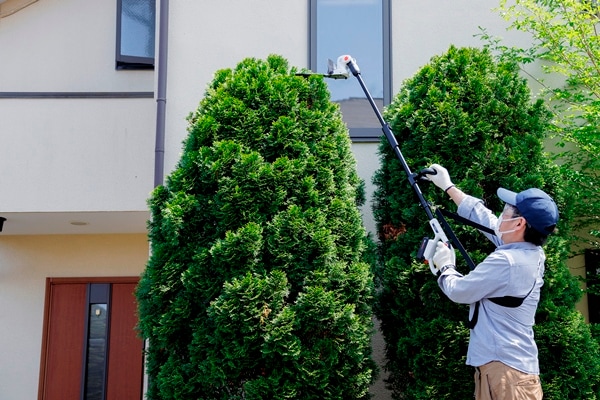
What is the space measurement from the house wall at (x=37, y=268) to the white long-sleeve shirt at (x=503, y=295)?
5331 mm

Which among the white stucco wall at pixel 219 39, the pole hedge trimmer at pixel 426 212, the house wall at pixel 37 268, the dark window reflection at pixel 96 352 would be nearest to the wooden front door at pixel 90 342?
the dark window reflection at pixel 96 352

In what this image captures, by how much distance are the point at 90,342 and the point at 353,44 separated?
187 inches

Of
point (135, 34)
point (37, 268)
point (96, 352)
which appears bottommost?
point (96, 352)

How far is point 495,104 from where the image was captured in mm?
4738

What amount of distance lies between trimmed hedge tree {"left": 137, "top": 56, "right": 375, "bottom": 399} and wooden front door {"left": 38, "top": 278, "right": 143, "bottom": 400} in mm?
3833

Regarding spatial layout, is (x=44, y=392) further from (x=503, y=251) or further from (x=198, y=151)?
(x=503, y=251)

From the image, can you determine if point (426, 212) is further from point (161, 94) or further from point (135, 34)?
point (135, 34)

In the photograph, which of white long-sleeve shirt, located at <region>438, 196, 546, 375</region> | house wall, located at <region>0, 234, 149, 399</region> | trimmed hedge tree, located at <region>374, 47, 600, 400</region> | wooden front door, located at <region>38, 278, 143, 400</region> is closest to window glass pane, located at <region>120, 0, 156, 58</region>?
house wall, located at <region>0, 234, 149, 399</region>

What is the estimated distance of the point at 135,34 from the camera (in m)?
8.05

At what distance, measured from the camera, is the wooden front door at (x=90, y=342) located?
8.05m

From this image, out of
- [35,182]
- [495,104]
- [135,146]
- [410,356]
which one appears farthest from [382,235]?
[35,182]

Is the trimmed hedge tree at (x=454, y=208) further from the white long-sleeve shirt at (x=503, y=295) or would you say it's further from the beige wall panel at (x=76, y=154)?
the beige wall panel at (x=76, y=154)

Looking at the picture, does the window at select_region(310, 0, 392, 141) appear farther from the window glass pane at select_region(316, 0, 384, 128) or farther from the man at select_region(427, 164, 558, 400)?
the man at select_region(427, 164, 558, 400)

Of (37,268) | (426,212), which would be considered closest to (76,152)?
(37,268)
